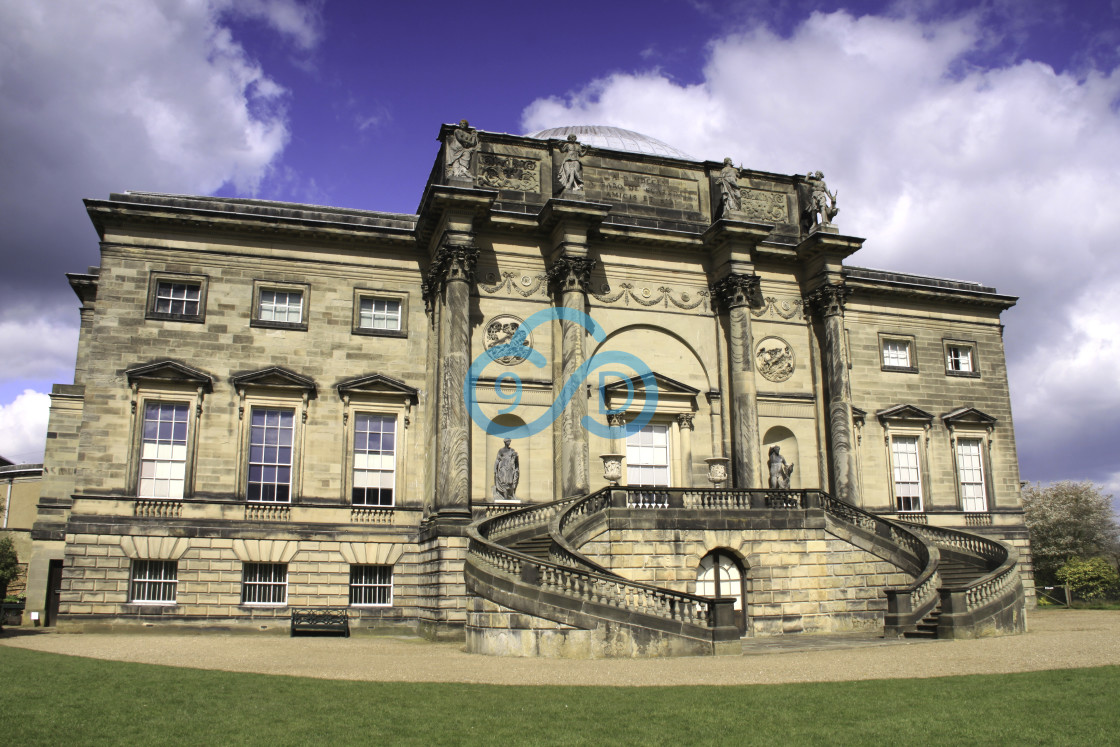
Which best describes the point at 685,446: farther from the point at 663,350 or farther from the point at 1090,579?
the point at 1090,579

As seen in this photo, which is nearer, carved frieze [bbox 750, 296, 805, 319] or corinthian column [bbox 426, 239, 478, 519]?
corinthian column [bbox 426, 239, 478, 519]

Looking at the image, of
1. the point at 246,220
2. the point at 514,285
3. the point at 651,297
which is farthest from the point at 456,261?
the point at 651,297

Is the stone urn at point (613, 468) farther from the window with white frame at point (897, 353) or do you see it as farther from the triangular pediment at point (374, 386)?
the window with white frame at point (897, 353)

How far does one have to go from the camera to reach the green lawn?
9008mm

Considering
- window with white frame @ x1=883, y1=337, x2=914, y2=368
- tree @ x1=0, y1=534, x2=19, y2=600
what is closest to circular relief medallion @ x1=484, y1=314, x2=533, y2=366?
window with white frame @ x1=883, y1=337, x2=914, y2=368

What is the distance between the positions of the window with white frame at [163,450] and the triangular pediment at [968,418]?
26.3 m

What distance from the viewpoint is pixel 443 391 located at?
25.0 meters

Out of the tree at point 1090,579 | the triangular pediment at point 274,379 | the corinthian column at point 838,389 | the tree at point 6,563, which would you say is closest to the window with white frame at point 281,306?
the triangular pediment at point 274,379

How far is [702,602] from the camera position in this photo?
17.3 m

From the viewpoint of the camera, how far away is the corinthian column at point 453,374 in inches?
949

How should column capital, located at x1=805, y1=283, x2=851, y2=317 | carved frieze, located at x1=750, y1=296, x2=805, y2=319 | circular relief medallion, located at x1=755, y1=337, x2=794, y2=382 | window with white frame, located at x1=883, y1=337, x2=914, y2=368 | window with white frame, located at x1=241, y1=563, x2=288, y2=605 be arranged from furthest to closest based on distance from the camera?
window with white frame, located at x1=883, y1=337, x2=914, y2=368 < carved frieze, located at x1=750, y1=296, x2=805, y2=319 < circular relief medallion, located at x1=755, y1=337, x2=794, y2=382 < column capital, located at x1=805, y1=283, x2=851, y2=317 < window with white frame, located at x1=241, y1=563, x2=288, y2=605

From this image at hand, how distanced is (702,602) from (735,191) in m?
16.5

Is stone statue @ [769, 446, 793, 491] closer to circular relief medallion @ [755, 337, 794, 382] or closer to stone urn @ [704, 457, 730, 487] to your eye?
stone urn @ [704, 457, 730, 487]

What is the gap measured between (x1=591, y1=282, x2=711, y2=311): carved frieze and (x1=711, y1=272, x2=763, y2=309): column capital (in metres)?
0.69
